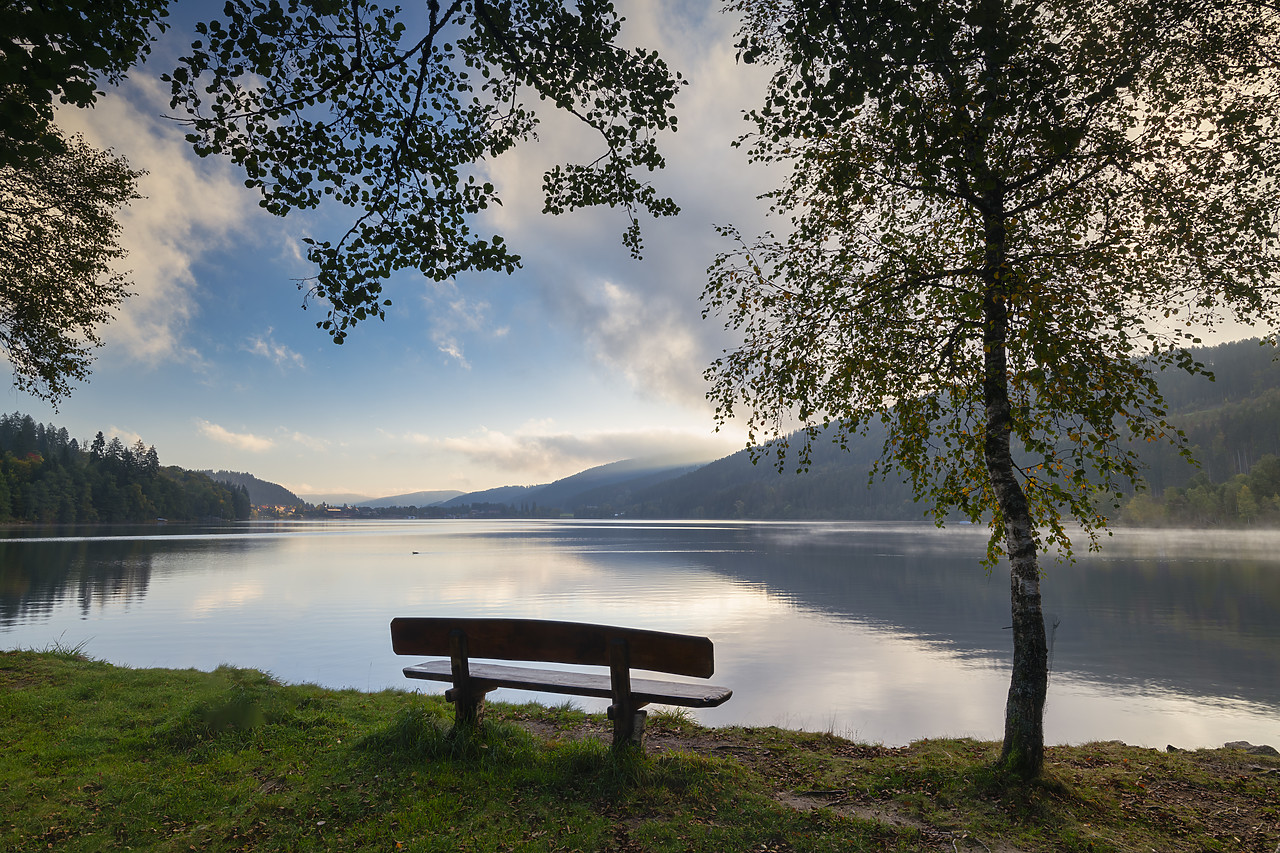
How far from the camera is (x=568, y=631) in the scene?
6590 mm

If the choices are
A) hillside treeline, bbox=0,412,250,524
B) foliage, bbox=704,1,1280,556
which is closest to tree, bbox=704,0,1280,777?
foliage, bbox=704,1,1280,556

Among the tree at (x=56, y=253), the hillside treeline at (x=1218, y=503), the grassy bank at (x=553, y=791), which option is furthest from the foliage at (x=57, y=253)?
the hillside treeline at (x=1218, y=503)

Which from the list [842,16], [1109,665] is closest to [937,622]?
[1109,665]

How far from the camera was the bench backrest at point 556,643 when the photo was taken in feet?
20.2

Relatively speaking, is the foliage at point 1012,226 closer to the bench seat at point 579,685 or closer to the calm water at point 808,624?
the bench seat at point 579,685

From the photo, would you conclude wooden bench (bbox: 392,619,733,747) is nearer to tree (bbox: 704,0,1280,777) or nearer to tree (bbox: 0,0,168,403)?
tree (bbox: 704,0,1280,777)

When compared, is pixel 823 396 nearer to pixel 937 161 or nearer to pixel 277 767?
pixel 937 161

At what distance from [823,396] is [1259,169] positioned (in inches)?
189

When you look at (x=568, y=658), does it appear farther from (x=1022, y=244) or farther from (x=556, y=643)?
(x=1022, y=244)

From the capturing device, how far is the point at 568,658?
21.7 feet

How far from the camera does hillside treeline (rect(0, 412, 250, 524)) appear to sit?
10906 centimetres

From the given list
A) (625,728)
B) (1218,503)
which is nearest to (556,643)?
(625,728)

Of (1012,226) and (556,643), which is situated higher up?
(1012,226)

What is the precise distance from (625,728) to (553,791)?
882mm
